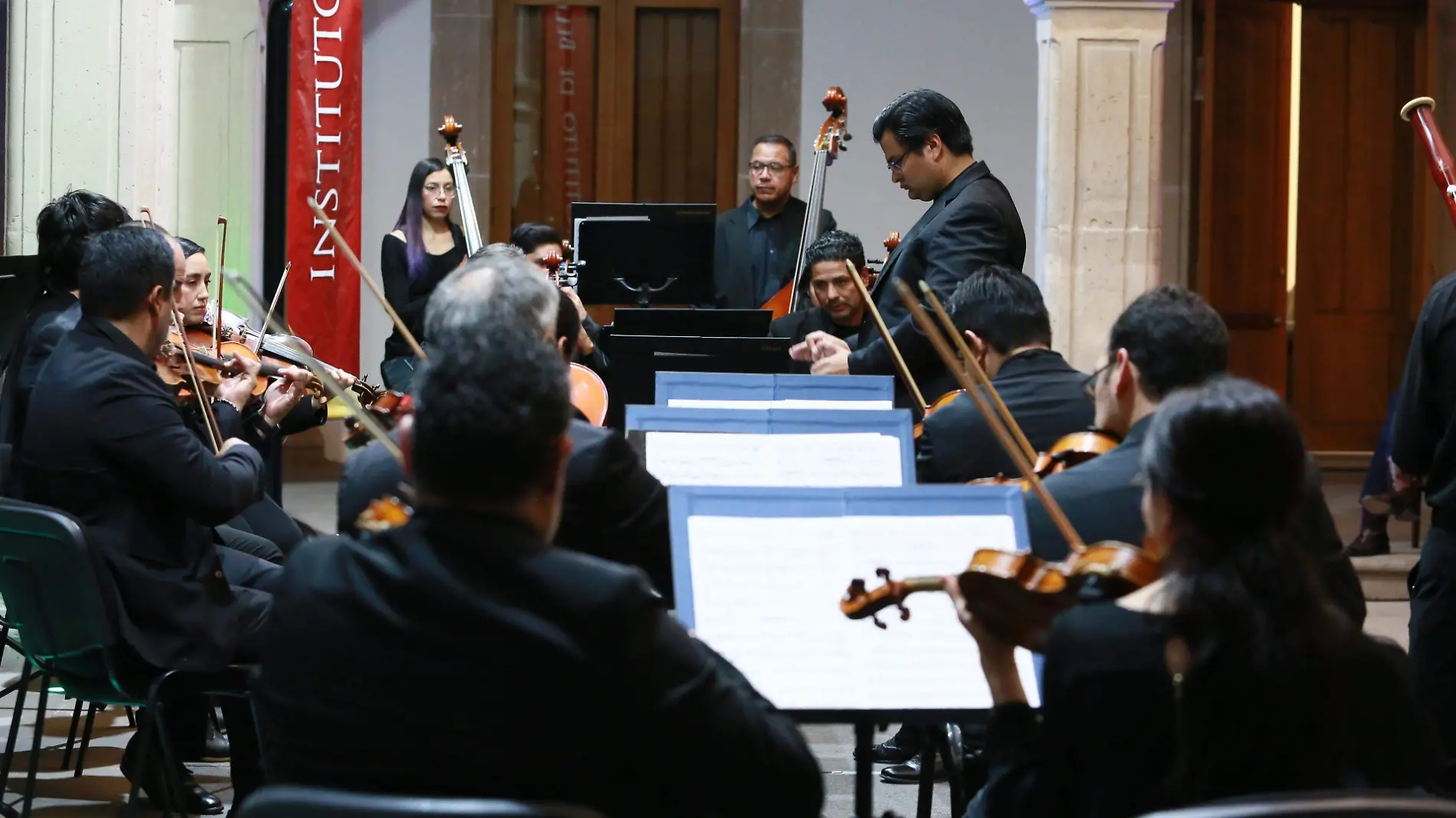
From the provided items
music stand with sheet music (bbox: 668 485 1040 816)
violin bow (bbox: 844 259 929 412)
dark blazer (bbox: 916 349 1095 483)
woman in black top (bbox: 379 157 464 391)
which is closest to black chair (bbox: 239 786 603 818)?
music stand with sheet music (bbox: 668 485 1040 816)

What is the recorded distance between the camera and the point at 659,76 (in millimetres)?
8375

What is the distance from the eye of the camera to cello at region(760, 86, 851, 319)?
199 inches

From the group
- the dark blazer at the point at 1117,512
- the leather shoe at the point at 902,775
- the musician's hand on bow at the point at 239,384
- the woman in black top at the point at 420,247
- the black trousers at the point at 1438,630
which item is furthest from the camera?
the woman in black top at the point at 420,247

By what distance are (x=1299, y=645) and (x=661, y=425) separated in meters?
1.47

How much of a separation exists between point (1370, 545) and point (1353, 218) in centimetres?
272

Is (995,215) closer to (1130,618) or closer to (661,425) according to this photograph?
(661,425)

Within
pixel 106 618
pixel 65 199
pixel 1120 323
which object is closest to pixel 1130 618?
pixel 1120 323

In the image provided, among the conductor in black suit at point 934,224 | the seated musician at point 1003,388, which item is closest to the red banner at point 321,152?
the conductor in black suit at point 934,224

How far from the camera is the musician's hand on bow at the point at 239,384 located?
→ 395 centimetres

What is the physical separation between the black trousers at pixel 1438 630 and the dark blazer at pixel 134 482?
2067 millimetres

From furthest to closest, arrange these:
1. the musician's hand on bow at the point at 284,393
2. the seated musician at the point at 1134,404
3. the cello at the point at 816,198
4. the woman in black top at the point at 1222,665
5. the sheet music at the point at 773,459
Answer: the cello at the point at 816,198, the musician's hand on bow at the point at 284,393, the sheet music at the point at 773,459, the seated musician at the point at 1134,404, the woman in black top at the point at 1222,665

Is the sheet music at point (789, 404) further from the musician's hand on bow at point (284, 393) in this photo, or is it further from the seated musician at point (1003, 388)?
the musician's hand on bow at point (284, 393)

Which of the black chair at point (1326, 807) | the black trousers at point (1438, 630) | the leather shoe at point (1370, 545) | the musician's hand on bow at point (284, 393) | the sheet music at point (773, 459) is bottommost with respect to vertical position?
the leather shoe at point (1370, 545)

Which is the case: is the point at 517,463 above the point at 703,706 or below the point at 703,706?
above
